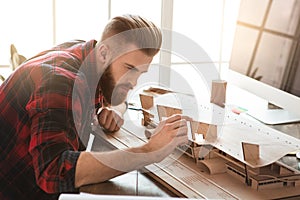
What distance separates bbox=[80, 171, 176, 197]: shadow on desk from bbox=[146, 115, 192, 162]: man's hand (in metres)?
0.07

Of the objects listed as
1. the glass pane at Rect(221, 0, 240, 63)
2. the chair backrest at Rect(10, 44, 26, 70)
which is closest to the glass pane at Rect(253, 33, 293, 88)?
the chair backrest at Rect(10, 44, 26, 70)

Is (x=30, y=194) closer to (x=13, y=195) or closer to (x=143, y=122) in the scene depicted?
(x=13, y=195)

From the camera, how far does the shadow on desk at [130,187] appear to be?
4.13 ft

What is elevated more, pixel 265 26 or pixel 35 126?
pixel 265 26

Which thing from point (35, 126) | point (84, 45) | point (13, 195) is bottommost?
point (13, 195)

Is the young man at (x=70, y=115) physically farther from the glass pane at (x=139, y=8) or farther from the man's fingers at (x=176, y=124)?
the glass pane at (x=139, y=8)

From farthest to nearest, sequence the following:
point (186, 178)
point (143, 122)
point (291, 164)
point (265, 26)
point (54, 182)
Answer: point (265, 26) < point (143, 122) < point (291, 164) < point (186, 178) < point (54, 182)

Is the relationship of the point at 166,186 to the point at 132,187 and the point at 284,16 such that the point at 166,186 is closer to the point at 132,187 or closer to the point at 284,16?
the point at 132,187

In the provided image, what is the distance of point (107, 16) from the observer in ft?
8.87

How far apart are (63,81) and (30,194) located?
1.29ft

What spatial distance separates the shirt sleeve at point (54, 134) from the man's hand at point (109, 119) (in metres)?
0.45

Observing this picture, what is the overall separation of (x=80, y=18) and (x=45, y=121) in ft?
6.00

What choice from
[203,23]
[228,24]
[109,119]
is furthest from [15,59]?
[228,24]

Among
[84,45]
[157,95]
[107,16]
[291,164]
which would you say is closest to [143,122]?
[157,95]
